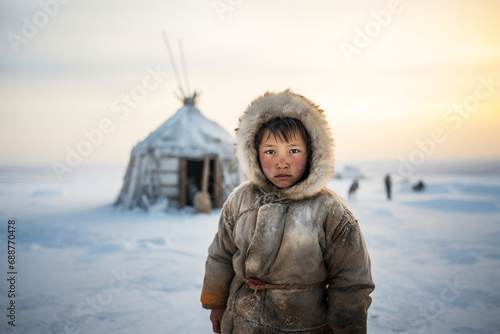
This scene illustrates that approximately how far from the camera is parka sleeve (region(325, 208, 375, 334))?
1275 millimetres

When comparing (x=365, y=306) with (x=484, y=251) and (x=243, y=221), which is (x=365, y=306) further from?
(x=484, y=251)

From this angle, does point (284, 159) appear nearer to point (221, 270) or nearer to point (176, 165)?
point (221, 270)

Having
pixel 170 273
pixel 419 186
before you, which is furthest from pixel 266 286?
pixel 419 186

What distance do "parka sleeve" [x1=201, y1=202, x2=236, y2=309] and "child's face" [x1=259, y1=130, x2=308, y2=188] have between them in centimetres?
37

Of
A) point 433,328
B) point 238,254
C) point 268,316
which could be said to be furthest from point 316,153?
point 433,328

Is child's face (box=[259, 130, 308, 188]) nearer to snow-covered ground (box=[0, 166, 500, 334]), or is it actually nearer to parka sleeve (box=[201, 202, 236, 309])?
parka sleeve (box=[201, 202, 236, 309])

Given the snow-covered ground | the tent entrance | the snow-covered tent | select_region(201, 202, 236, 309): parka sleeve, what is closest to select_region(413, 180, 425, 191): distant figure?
the snow-covered ground

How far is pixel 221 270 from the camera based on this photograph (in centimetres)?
162

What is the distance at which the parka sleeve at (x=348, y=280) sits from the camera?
128 cm

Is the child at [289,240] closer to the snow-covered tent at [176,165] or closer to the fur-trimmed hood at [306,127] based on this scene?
the fur-trimmed hood at [306,127]

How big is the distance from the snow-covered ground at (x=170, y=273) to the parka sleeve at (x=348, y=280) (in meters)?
1.91

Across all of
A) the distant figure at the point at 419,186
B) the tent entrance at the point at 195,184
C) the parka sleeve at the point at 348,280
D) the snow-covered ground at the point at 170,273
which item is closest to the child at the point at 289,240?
the parka sleeve at the point at 348,280

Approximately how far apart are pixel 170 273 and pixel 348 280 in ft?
11.5

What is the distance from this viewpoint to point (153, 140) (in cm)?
996
